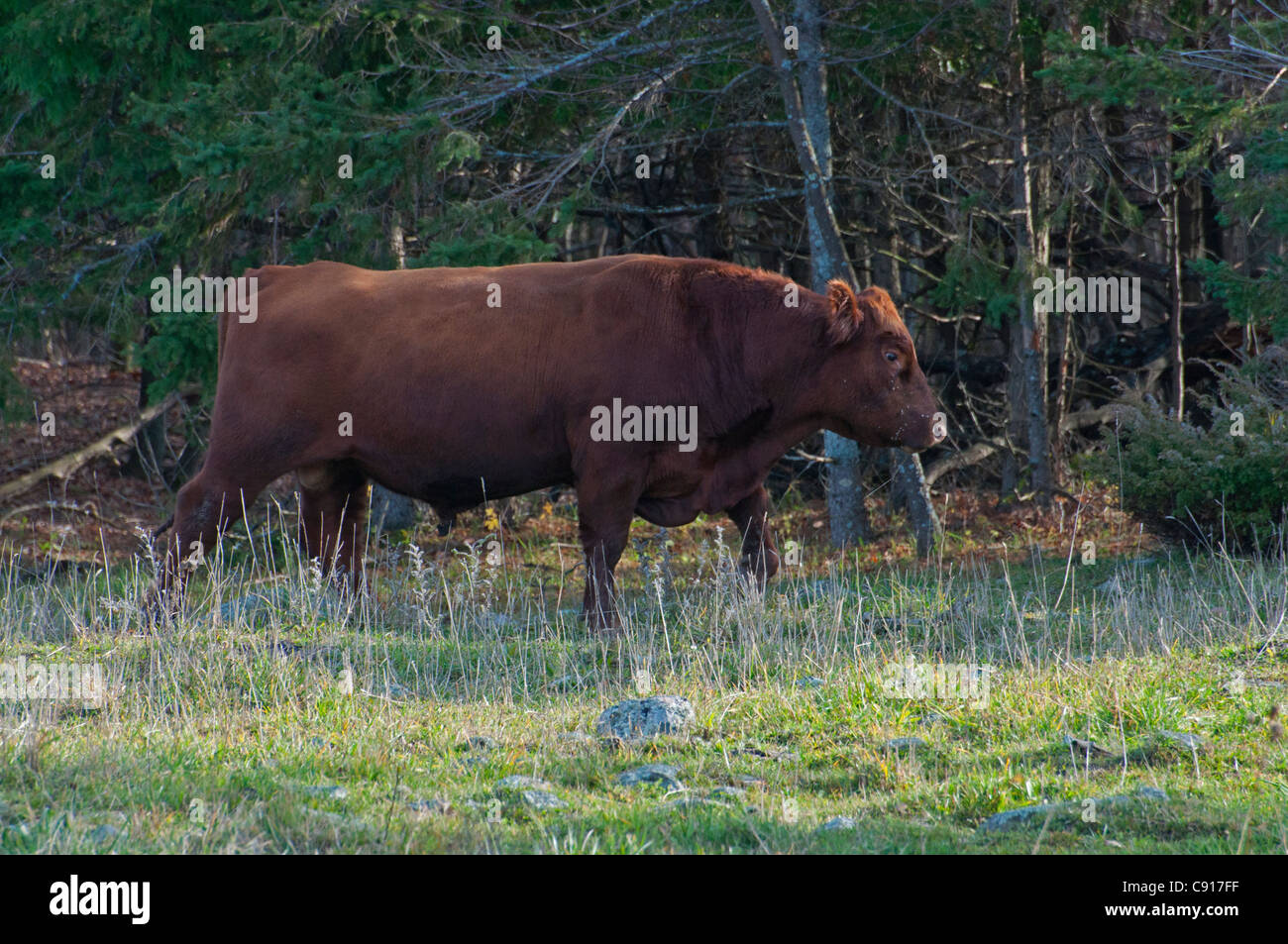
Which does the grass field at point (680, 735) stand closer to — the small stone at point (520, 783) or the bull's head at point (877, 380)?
the small stone at point (520, 783)

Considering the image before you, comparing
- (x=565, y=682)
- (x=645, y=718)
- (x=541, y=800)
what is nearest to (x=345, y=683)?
(x=565, y=682)

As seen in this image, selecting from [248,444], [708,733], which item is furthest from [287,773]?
[248,444]

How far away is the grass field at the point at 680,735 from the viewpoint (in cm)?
465

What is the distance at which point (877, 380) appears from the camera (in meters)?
9.38

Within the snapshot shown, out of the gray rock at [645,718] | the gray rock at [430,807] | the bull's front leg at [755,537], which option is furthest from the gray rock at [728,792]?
the bull's front leg at [755,537]

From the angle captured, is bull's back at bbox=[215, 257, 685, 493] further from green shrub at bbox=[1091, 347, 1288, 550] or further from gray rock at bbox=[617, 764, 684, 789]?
green shrub at bbox=[1091, 347, 1288, 550]

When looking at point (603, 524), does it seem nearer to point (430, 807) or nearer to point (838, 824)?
point (430, 807)

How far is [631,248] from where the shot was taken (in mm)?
16469

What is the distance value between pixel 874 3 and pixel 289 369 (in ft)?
21.8

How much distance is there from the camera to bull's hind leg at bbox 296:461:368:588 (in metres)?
9.69

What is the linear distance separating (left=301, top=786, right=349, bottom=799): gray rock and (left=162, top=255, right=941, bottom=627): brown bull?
3.94m

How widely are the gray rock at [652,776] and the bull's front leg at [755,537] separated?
423 centimetres

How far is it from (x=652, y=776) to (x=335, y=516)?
5.11 meters

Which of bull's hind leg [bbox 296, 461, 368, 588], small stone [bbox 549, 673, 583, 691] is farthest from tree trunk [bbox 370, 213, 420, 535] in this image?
small stone [bbox 549, 673, 583, 691]
